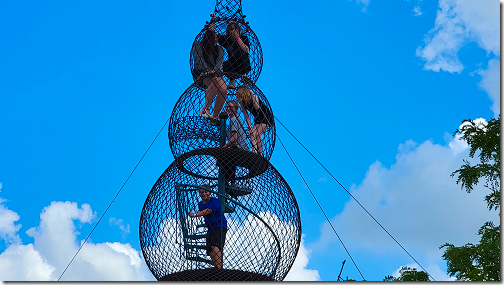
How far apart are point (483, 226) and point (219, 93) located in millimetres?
4563

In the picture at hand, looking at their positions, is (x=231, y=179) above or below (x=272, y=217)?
above

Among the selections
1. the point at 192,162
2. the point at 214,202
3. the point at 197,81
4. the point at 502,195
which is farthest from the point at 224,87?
the point at 502,195

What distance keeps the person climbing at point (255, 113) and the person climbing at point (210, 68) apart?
249 mm

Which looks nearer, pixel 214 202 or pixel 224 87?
pixel 214 202

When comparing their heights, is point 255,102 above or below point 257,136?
above

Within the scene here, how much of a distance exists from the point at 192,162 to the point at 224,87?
103 cm

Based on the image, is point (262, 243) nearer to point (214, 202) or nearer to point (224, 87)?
point (214, 202)

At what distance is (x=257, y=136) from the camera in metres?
7.09

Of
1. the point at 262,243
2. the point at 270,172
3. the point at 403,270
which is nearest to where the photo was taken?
the point at 262,243

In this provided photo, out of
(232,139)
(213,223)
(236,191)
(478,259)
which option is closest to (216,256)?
(213,223)

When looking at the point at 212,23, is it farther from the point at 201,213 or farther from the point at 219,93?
the point at 201,213

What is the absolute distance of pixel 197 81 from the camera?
7.11m

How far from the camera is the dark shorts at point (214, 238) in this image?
6.30 meters

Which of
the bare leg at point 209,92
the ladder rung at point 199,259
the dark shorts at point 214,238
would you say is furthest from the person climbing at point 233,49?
the ladder rung at point 199,259
